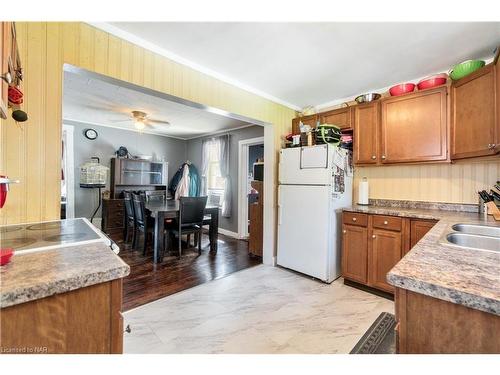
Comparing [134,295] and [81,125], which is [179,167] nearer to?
[81,125]

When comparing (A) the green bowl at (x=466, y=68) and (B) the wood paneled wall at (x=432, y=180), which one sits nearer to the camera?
(A) the green bowl at (x=466, y=68)

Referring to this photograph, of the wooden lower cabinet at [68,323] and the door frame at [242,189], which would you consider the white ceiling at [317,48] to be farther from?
the door frame at [242,189]

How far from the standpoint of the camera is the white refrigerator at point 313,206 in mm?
2602

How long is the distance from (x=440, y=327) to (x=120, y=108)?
14.5ft

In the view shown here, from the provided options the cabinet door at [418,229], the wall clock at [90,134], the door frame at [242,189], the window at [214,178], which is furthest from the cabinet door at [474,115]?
the wall clock at [90,134]

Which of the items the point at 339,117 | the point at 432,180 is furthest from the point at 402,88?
the point at 432,180

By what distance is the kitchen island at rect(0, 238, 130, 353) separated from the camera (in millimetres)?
600

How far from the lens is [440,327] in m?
0.66

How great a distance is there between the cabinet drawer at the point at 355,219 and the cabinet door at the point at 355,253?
0.14 feet

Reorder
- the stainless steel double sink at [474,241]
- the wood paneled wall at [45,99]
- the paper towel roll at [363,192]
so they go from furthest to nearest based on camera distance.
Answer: the paper towel roll at [363,192] < the wood paneled wall at [45,99] < the stainless steel double sink at [474,241]

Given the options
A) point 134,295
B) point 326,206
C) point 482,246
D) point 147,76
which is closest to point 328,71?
point 326,206

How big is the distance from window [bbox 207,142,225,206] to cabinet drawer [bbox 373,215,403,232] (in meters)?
3.49

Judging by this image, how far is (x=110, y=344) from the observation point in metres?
0.74

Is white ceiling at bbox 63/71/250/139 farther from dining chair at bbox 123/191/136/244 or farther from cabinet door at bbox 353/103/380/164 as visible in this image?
cabinet door at bbox 353/103/380/164
